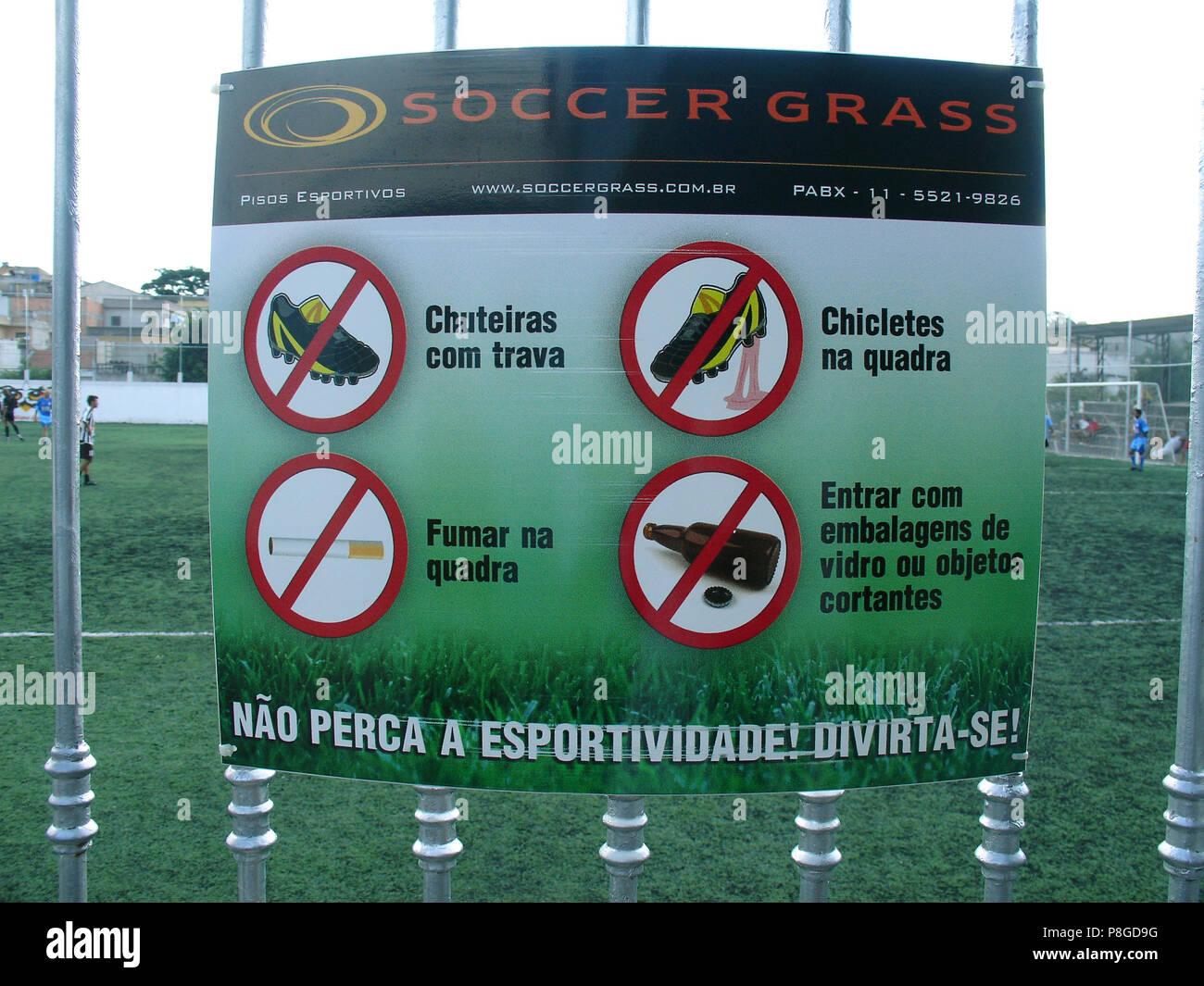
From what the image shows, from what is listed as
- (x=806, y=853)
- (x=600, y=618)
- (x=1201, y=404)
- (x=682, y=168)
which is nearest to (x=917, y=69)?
(x=682, y=168)

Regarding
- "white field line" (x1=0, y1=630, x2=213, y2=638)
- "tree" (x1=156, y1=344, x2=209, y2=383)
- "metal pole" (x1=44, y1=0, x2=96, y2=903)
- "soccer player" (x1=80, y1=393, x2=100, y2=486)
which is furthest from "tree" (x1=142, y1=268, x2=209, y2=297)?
"metal pole" (x1=44, y1=0, x2=96, y2=903)

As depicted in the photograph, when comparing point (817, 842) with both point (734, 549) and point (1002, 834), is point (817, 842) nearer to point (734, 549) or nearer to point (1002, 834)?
point (1002, 834)

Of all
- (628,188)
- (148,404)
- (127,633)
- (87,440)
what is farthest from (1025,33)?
(148,404)

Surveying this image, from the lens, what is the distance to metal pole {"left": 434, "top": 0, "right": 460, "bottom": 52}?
232 cm

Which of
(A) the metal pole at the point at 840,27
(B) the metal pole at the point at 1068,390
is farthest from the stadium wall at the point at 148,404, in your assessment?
(A) the metal pole at the point at 840,27

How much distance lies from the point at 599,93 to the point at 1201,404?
1.45 metres

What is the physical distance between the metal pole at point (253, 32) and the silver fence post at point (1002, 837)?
7.75 ft

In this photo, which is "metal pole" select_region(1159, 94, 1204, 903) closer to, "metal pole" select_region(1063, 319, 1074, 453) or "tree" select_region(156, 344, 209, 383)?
"metal pole" select_region(1063, 319, 1074, 453)

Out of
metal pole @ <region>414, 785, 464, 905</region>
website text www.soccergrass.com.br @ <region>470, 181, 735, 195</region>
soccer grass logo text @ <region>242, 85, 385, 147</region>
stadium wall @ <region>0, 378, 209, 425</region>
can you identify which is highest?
stadium wall @ <region>0, 378, 209, 425</region>

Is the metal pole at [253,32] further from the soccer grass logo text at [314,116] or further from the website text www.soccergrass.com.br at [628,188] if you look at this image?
the website text www.soccergrass.com.br at [628,188]

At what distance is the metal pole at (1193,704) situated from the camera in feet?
7.14

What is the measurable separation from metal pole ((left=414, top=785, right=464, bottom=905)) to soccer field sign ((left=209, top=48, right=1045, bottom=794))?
4.4 inches
